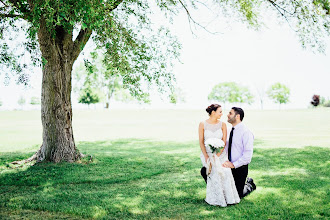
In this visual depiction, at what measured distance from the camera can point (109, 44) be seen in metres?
11.9

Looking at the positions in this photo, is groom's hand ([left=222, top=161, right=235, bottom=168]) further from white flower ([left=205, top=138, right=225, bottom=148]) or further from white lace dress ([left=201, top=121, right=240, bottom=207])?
white flower ([left=205, top=138, right=225, bottom=148])

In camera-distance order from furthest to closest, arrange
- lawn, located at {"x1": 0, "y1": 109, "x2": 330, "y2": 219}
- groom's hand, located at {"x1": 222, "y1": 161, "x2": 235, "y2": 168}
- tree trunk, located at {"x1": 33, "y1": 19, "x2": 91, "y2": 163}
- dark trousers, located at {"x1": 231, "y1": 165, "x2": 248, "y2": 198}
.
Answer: tree trunk, located at {"x1": 33, "y1": 19, "x2": 91, "y2": 163}, dark trousers, located at {"x1": 231, "y1": 165, "x2": 248, "y2": 198}, groom's hand, located at {"x1": 222, "y1": 161, "x2": 235, "y2": 168}, lawn, located at {"x1": 0, "y1": 109, "x2": 330, "y2": 219}

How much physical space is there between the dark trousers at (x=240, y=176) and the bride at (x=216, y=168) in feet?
0.84

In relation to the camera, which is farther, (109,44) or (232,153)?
(109,44)

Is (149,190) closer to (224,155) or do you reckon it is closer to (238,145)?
(224,155)

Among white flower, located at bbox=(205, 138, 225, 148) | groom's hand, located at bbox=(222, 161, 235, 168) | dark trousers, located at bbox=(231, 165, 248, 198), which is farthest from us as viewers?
dark trousers, located at bbox=(231, 165, 248, 198)

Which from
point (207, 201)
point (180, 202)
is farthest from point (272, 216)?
point (180, 202)

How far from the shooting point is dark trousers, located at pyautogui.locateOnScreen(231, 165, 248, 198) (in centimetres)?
719

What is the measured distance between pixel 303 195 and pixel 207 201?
280 centimetres

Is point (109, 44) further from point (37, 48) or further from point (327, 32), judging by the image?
point (327, 32)

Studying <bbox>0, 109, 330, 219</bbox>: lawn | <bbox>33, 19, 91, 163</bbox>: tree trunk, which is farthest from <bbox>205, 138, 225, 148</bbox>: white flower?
<bbox>33, 19, 91, 163</bbox>: tree trunk

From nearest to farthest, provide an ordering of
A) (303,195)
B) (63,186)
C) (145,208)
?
(145,208) → (303,195) → (63,186)

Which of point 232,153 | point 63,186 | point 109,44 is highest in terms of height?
point 109,44

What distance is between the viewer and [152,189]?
8.90 metres
